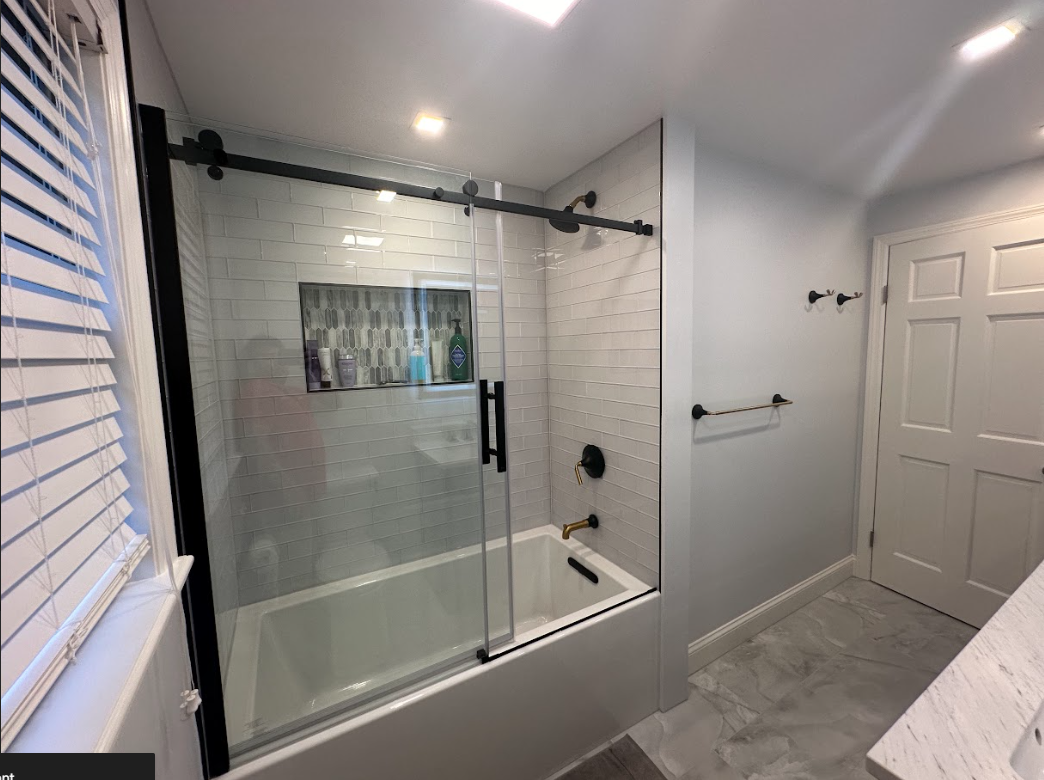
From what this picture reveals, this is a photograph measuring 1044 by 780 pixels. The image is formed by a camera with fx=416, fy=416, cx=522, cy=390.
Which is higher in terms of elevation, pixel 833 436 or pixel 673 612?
pixel 833 436

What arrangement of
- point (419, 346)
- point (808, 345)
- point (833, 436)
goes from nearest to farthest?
1. point (419, 346)
2. point (808, 345)
3. point (833, 436)

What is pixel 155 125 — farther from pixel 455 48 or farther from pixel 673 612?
pixel 673 612

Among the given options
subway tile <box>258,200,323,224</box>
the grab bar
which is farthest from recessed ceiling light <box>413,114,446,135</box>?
the grab bar

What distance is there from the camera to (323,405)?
190cm

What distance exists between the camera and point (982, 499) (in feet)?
7.21

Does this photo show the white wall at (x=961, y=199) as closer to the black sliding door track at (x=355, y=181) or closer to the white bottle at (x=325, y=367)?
the black sliding door track at (x=355, y=181)

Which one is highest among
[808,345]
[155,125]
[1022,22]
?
[1022,22]

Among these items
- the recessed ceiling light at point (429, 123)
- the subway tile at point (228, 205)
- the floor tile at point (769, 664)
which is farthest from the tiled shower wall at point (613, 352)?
the subway tile at point (228, 205)

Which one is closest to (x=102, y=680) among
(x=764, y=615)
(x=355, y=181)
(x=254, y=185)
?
(x=355, y=181)

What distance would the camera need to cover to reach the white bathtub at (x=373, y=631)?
1.36 metres

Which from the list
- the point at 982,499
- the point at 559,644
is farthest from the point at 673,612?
the point at 982,499

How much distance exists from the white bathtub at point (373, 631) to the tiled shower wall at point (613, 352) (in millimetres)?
224

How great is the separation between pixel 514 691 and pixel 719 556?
3.95 feet

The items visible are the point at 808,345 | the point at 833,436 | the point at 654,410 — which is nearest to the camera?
the point at 654,410
